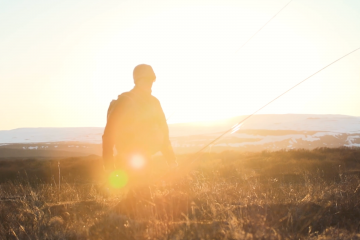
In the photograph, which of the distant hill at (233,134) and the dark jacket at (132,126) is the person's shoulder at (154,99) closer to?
the dark jacket at (132,126)

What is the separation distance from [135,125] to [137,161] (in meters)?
0.46

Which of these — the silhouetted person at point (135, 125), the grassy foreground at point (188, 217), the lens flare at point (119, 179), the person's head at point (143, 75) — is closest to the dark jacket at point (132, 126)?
the silhouetted person at point (135, 125)

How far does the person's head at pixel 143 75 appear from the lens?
5.09 metres

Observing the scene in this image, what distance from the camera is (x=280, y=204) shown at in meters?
4.39

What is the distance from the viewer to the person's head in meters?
5.09

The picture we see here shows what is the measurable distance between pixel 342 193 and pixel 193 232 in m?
2.52

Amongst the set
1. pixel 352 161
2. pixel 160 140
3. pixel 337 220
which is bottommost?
pixel 352 161

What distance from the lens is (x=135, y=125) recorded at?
485cm

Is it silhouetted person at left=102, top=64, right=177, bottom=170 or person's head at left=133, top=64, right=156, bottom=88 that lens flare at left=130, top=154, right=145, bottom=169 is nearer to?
silhouetted person at left=102, top=64, right=177, bottom=170

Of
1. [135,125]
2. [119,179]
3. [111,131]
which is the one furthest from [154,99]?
[119,179]

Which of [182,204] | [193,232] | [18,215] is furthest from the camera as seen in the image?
[182,204]

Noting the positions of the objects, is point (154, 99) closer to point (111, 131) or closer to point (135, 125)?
point (135, 125)

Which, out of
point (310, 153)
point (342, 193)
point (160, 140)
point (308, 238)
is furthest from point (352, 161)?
point (308, 238)

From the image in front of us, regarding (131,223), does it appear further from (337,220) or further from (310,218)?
(337,220)
